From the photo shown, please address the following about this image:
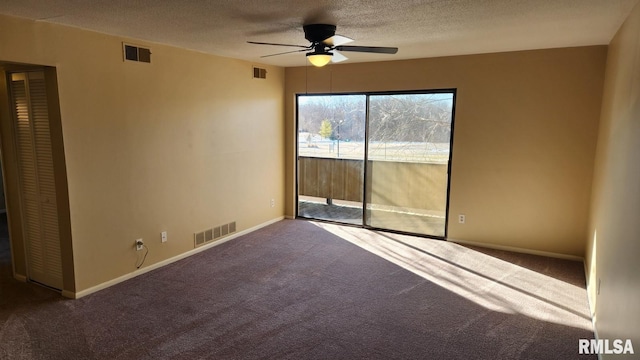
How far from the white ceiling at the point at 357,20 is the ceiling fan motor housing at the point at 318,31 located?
0.07 m

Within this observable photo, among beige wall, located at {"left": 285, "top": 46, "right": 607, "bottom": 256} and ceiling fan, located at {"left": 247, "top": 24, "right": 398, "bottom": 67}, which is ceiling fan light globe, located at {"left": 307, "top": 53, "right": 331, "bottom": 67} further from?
beige wall, located at {"left": 285, "top": 46, "right": 607, "bottom": 256}

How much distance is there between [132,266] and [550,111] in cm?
510

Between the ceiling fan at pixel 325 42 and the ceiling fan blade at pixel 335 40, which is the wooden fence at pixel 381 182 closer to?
the ceiling fan at pixel 325 42

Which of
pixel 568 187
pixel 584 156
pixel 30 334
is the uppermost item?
pixel 584 156

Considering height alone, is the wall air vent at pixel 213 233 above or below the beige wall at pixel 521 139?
below

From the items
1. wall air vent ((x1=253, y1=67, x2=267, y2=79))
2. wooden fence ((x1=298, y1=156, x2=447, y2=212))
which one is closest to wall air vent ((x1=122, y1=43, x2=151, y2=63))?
wall air vent ((x1=253, y1=67, x2=267, y2=79))

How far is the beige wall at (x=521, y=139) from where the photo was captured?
14.6 feet

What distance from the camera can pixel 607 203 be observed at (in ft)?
10.4

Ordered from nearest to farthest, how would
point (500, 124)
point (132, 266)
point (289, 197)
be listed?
point (132, 266)
point (500, 124)
point (289, 197)

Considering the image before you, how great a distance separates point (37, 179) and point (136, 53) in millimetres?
1558

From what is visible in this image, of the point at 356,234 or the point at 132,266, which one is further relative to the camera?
the point at 356,234

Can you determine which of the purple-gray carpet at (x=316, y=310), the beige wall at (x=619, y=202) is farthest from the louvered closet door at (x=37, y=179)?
the beige wall at (x=619, y=202)

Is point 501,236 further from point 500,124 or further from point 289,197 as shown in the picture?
point 289,197

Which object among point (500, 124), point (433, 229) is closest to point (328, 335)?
point (433, 229)
